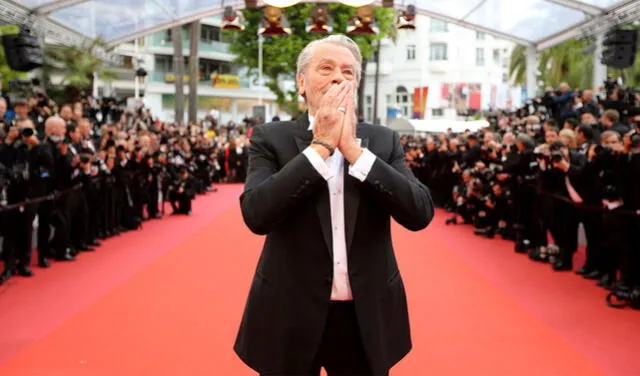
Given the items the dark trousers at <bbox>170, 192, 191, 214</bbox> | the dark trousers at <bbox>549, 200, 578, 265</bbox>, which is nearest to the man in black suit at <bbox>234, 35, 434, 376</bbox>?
the dark trousers at <bbox>549, 200, 578, 265</bbox>

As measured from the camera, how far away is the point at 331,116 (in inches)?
79.9

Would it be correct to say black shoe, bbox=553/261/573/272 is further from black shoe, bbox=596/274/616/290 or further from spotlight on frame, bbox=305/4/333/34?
spotlight on frame, bbox=305/4/333/34

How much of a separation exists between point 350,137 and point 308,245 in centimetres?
38

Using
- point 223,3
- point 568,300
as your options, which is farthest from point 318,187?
point 223,3

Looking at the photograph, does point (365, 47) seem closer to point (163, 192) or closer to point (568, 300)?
point (163, 192)

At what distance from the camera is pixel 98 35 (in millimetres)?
18875

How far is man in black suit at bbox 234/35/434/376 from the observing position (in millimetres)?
2107

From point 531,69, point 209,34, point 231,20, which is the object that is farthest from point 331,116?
point 209,34

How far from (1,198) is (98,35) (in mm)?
12283

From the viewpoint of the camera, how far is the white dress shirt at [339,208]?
2.11m

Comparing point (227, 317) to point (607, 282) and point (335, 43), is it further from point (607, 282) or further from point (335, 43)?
point (335, 43)

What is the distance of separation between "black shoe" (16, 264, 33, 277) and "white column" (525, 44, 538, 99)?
16.0 meters

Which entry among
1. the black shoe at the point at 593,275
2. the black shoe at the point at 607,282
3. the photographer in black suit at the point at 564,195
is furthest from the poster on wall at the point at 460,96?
the black shoe at the point at 607,282

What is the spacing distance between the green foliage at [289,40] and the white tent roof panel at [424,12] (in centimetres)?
1206
